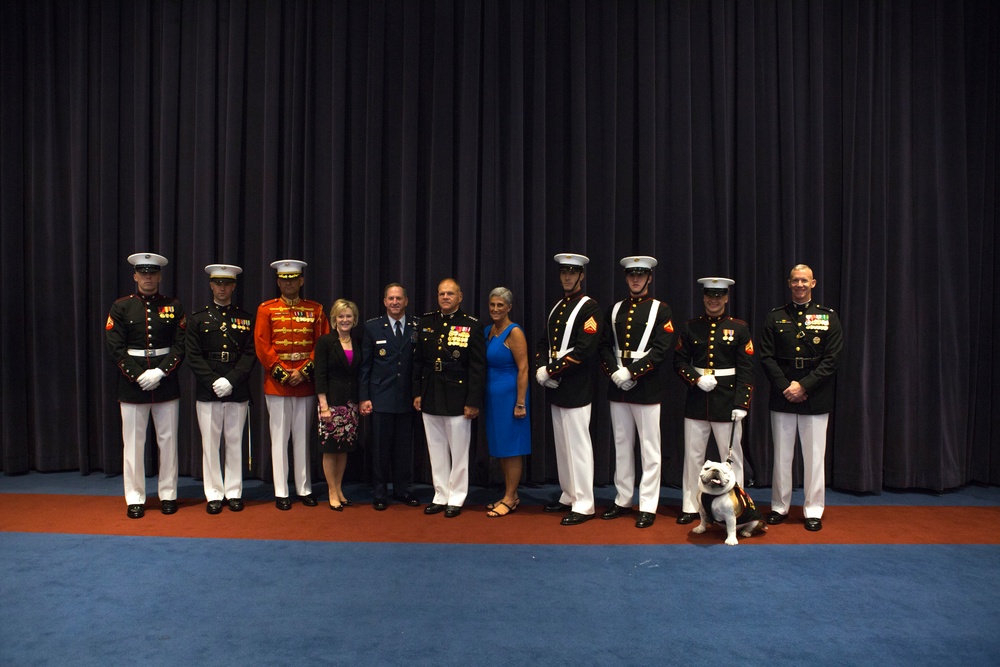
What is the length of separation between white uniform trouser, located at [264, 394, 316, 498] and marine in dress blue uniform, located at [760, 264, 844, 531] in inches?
125

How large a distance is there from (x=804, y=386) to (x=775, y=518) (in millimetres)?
892

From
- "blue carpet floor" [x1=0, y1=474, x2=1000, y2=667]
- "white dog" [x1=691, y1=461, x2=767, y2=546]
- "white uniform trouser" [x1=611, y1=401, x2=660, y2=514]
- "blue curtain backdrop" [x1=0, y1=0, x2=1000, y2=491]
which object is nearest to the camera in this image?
"blue carpet floor" [x1=0, y1=474, x2=1000, y2=667]

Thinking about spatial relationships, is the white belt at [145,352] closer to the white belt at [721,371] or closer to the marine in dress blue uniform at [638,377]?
the marine in dress blue uniform at [638,377]

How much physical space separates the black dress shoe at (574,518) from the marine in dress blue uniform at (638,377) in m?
0.14

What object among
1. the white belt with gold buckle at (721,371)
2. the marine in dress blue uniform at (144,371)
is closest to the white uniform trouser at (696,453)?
the white belt with gold buckle at (721,371)

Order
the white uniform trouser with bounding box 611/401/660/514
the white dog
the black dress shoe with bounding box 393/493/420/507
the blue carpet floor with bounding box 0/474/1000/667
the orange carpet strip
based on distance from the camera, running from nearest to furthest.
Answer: the blue carpet floor with bounding box 0/474/1000/667
the white dog
the orange carpet strip
the white uniform trouser with bounding box 611/401/660/514
the black dress shoe with bounding box 393/493/420/507

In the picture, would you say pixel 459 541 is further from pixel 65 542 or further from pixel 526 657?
pixel 65 542

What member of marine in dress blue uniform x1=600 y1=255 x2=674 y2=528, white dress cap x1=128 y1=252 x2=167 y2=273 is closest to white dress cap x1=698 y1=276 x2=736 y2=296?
marine in dress blue uniform x1=600 y1=255 x2=674 y2=528

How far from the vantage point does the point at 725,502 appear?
12.6ft

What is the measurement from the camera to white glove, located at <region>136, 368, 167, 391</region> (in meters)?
4.34

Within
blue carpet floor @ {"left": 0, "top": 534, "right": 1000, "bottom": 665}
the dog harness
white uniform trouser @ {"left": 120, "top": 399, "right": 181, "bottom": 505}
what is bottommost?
blue carpet floor @ {"left": 0, "top": 534, "right": 1000, "bottom": 665}

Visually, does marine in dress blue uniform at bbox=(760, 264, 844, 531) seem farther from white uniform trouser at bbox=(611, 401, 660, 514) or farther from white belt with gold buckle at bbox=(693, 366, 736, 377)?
white uniform trouser at bbox=(611, 401, 660, 514)

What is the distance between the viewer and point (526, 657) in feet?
8.58

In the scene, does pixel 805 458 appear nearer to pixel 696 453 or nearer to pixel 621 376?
pixel 696 453
